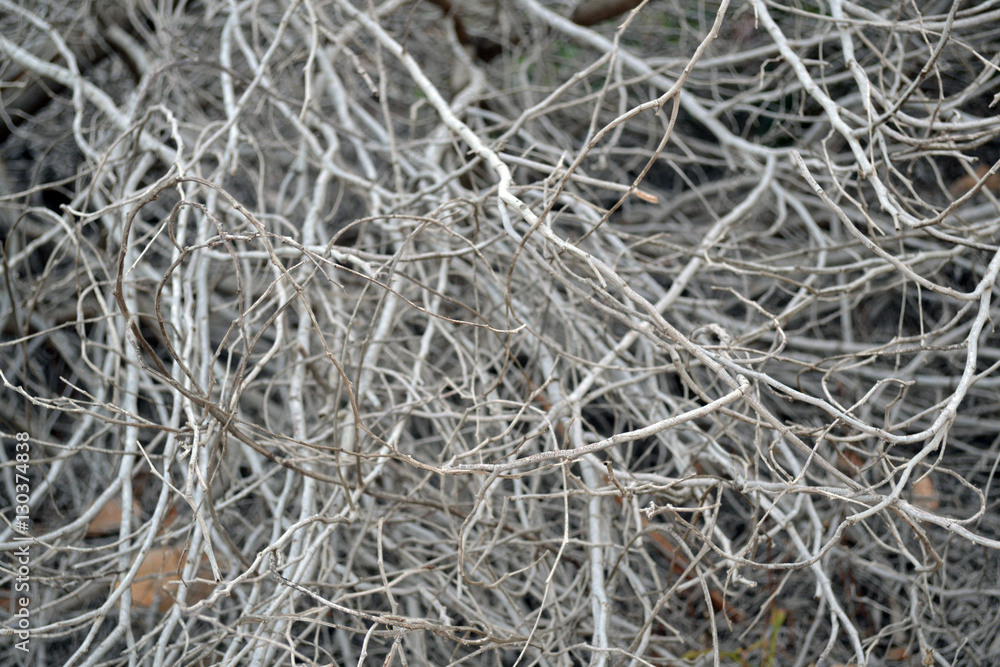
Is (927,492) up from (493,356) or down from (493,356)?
down

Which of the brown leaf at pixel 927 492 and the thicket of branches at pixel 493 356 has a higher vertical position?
the thicket of branches at pixel 493 356

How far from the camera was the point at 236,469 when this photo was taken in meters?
1.39

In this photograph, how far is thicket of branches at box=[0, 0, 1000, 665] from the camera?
1078 millimetres

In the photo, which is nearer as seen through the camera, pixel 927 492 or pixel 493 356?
pixel 493 356

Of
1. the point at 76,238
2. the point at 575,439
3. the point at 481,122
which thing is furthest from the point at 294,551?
the point at 481,122

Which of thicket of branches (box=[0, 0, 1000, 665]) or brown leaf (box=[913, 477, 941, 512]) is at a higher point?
thicket of branches (box=[0, 0, 1000, 665])

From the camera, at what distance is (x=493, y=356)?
1.44 meters

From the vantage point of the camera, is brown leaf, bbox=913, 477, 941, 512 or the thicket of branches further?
brown leaf, bbox=913, 477, 941, 512

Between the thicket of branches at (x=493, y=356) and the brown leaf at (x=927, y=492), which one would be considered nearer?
the thicket of branches at (x=493, y=356)

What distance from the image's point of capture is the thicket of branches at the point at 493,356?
1078 mm

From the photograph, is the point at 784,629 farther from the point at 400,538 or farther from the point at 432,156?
the point at 432,156

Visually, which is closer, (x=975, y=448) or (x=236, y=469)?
(x=236, y=469)

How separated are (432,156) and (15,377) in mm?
1181

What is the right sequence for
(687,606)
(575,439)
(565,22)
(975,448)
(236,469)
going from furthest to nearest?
(565,22)
(975,448)
(687,606)
(236,469)
(575,439)
